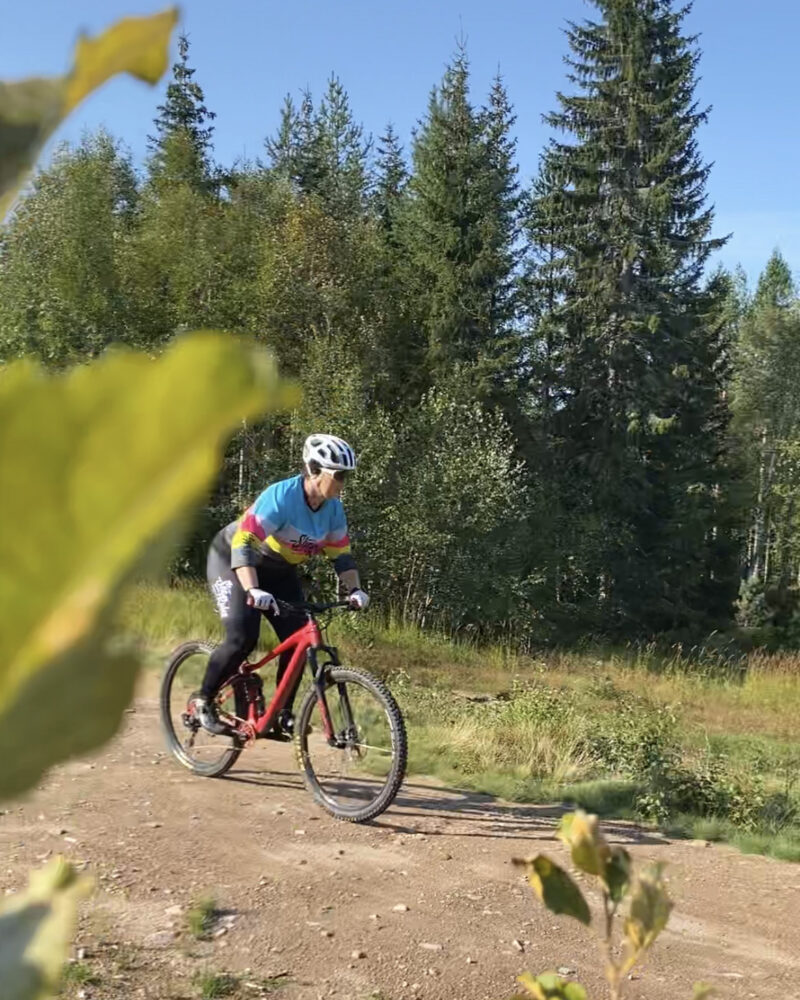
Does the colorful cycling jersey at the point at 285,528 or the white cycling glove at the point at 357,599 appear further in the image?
the white cycling glove at the point at 357,599

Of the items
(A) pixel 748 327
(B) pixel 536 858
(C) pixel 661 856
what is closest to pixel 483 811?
(C) pixel 661 856

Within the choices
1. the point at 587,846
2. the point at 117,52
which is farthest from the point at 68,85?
the point at 587,846

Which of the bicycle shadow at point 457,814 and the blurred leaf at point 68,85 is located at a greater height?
the blurred leaf at point 68,85

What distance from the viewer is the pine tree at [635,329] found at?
27641 mm

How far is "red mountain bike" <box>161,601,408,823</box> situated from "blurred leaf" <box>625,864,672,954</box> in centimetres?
390

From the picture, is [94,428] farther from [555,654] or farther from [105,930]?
[555,654]

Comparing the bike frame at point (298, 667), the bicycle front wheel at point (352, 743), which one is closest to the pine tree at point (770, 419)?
the bicycle front wheel at point (352, 743)

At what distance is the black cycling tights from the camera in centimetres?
481

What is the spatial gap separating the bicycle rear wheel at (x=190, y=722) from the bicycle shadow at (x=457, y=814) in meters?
0.15

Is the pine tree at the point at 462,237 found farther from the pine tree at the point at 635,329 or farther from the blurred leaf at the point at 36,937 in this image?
the blurred leaf at the point at 36,937

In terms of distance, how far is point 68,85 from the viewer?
1.10ft

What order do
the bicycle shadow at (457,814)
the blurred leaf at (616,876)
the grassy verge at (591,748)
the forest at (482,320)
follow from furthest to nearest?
the forest at (482,320)
the grassy verge at (591,748)
the bicycle shadow at (457,814)
the blurred leaf at (616,876)

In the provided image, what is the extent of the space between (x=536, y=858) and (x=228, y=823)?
3.98 m

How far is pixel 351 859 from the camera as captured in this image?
4203mm
